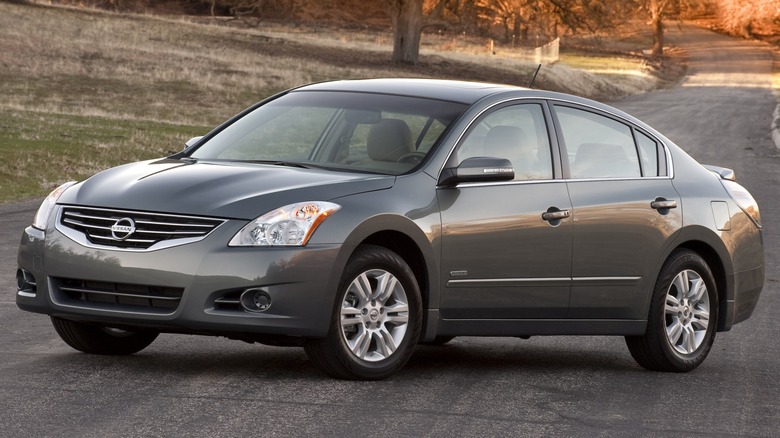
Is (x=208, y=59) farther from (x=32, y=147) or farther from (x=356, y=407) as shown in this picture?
(x=356, y=407)

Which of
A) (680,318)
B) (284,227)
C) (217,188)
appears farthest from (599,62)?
(284,227)

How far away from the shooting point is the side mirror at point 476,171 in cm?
792

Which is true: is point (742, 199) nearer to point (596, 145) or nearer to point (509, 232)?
point (596, 145)

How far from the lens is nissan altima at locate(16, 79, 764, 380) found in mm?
7262

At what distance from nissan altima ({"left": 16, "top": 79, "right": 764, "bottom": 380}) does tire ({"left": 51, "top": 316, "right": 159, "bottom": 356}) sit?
0.01m

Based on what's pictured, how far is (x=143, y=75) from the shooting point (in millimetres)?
43594

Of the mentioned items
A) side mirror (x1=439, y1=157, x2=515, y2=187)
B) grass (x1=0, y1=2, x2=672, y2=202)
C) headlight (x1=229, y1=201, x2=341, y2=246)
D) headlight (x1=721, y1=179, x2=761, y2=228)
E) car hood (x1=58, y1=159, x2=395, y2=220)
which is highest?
side mirror (x1=439, y1=157, x2=515, y2=187)

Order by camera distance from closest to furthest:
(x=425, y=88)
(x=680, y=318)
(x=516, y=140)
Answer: (x=516, y=140), (x=425, y=88), (x=680, y=318)

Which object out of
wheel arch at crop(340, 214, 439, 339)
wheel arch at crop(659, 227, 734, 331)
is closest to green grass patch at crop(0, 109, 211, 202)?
wheel arch at crop(659, 227, 734, 331)

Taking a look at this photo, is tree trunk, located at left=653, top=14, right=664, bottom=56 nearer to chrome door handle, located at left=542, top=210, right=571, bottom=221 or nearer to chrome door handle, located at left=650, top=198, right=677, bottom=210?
chrome door handle, located at left=650, top=198, right=677, bottom=210

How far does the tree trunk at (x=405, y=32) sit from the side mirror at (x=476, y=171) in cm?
5062

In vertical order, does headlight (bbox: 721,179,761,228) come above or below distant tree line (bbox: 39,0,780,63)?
above

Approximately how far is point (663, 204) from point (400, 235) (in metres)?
2.06

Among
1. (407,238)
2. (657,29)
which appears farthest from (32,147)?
(657,29)
